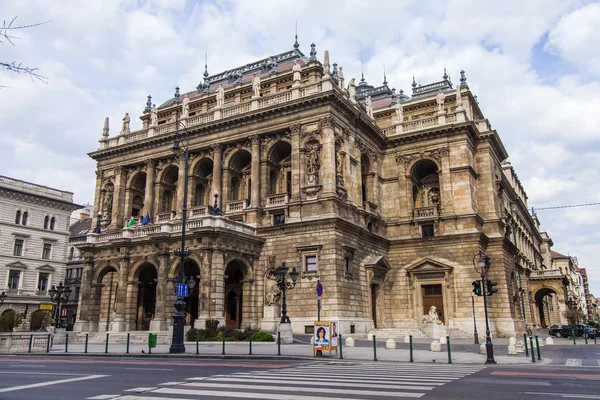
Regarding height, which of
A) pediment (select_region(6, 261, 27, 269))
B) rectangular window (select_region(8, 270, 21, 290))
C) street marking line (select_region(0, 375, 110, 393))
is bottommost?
street marking line (select_region(0, 375, 110, 393))

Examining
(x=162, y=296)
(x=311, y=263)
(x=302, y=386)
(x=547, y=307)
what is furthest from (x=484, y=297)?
(x=547, y=307)

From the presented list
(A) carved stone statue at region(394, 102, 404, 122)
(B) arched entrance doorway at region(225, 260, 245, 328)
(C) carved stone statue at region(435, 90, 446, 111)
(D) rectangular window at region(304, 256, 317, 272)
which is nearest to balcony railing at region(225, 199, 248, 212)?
(B) arched entrance doorway at region(225, 260, 245, 328)

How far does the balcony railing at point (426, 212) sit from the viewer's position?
41.6 metres

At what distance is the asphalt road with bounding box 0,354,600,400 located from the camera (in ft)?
32.2

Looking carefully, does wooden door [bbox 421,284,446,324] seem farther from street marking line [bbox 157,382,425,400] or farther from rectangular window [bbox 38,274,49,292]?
rectangular window [bbox 38,274,49,292]

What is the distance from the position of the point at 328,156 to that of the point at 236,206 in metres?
8.73

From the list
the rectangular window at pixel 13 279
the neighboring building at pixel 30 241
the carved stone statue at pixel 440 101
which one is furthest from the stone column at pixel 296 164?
the rectangular window at pixel 13 279

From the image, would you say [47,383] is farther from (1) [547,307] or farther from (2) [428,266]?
(1) [547,307]

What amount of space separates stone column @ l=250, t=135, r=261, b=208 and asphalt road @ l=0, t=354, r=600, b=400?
23279mm

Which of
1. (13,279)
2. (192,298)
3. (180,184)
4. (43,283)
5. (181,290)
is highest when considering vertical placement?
(180,184)

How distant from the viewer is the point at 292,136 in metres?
37.9

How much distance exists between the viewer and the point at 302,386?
1096 cm

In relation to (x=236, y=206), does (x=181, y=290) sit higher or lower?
lower

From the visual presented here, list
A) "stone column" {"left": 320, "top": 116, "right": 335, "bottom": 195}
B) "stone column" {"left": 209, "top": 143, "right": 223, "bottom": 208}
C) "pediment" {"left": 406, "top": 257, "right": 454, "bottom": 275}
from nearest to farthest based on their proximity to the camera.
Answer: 1. "stone column" {"left": 320, "top": 116, "right": 335, "bottom": 195}
2. "pediment" {"left": 406, "top": 257, "right": 454, "bottom": 275}
3. "stone column" {"left": 209, "top": 143, "right": 223, "bottom": 208}
